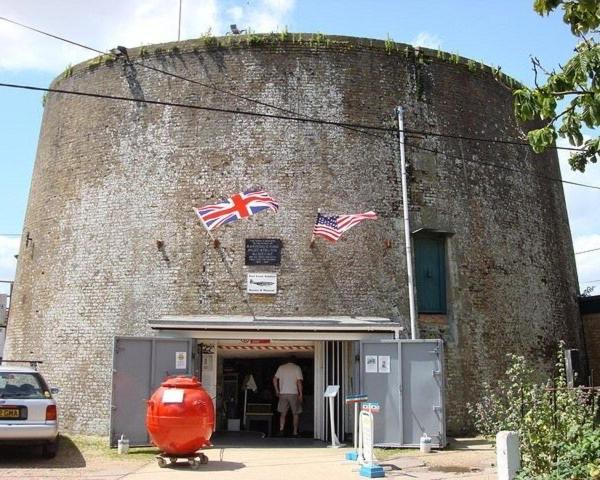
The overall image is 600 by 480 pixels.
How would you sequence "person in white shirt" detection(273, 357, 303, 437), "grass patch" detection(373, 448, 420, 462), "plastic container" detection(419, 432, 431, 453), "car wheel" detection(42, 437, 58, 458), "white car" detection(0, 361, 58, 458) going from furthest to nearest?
"person in white shirt" detection(273, 357, 303, 437)
"plastic container" detection(419, 432, 431, 453)
"grass patch" detection(373, 448, 420, 462)
"car wheel" detection(42, 437, 58, 458)
"white car" detection(0, 361, 58, 458)

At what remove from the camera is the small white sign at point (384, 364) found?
14828 mm

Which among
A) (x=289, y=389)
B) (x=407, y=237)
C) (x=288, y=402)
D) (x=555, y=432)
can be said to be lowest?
(x=555, y=432)

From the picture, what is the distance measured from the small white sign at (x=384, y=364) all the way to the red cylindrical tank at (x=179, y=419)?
4158mm

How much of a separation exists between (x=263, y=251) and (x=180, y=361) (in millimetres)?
3463

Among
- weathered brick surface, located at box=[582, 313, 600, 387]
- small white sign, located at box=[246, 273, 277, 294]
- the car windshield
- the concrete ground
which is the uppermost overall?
small white sign, located at box=[246, 273, 277, 294]

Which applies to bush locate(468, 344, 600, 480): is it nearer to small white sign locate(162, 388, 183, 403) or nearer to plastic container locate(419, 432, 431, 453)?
plastic container locate(419, 432, 431, 453)

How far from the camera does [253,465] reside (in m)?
12.2

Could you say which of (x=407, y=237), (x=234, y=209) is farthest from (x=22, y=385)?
(x=407, y=237)

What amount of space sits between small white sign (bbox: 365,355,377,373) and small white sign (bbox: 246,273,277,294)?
120 inches

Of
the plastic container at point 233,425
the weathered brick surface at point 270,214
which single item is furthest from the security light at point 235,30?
the plastic container at point 233,425

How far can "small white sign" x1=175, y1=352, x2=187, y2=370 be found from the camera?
48.9ft

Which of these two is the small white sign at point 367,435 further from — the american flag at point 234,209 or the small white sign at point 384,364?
the american flag at point 234,209

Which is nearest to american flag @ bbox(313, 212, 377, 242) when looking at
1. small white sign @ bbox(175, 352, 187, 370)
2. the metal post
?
the metal post

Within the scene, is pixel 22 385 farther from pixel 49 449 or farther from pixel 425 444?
pixel 425 444
